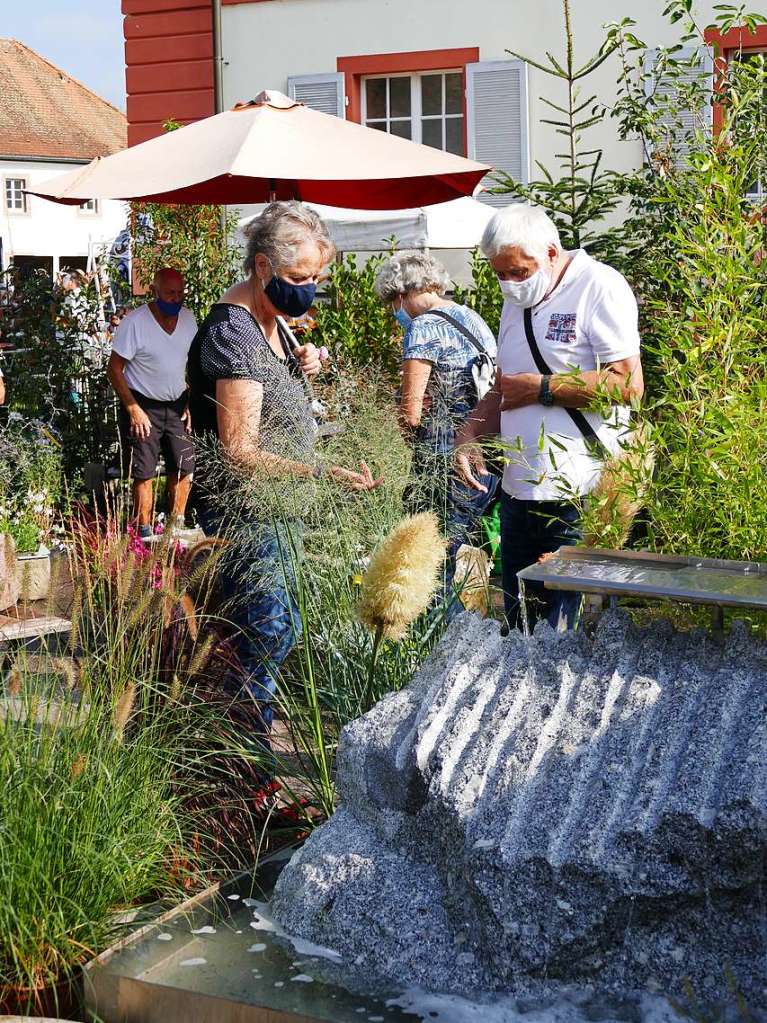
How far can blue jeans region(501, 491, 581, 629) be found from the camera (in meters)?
4.11

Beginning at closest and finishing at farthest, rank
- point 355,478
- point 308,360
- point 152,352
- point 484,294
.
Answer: point 355,478 → point 308,360 → point 152,352 → point 484,294

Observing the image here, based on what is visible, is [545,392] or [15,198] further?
[15,198]

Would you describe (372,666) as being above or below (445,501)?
below

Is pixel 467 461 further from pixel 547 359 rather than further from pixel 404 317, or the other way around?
pixel 404 317

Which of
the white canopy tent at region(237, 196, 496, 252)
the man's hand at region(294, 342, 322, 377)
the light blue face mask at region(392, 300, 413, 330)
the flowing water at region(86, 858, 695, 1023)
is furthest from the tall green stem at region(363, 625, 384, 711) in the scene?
the white canopy tent at region(237, 196, 496, 252)

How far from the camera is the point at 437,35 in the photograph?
38.7 ft

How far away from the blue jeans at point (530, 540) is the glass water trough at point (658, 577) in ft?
2.81

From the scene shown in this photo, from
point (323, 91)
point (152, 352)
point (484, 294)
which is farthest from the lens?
point (323, 91)

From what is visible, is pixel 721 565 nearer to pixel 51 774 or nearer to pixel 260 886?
pixel 260 886

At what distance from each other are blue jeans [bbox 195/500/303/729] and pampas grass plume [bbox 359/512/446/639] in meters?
0.62

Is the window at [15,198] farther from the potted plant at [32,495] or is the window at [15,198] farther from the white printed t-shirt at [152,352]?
the potted plant at [32,495]

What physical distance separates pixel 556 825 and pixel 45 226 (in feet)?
150

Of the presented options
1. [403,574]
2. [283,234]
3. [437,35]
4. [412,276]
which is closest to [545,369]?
[283,234]

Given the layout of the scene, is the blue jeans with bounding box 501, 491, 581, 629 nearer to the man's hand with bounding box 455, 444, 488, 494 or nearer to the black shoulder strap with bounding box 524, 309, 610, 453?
the man's hand with bounding box 455, 444, 488, 494
